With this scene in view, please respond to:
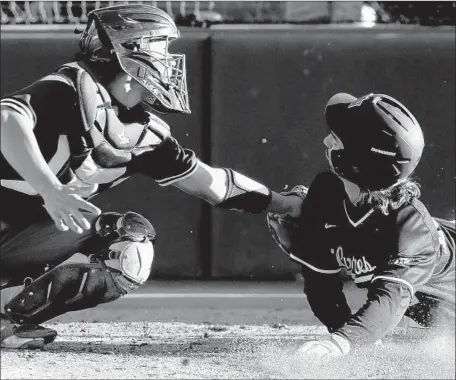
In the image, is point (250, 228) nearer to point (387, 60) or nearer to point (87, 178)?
point (387, 60)

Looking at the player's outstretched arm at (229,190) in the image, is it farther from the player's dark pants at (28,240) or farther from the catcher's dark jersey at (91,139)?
the player's dark pants at (28,240)

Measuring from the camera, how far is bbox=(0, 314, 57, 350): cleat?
330cm

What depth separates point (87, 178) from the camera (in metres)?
3.21

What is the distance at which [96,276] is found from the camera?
3326mm

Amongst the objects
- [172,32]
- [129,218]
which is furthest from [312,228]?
[172,32]

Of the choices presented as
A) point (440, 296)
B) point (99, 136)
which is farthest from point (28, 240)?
point (440, 296)

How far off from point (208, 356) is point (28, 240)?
0.76 meters

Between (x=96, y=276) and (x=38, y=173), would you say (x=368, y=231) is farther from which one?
(x=38, y=173)

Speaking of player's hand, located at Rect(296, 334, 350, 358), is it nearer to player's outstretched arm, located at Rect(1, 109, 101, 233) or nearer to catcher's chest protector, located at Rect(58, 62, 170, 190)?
player's outstretched arm, located at Rect(1, 109, 101, 233)

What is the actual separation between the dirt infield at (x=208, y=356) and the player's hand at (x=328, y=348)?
49 mm

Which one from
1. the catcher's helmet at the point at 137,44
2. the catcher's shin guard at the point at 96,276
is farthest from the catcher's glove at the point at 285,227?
the catcher's helmet at the point at 137,44

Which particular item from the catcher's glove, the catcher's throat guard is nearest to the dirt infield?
the catcher's glove

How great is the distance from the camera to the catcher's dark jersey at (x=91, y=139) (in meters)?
2.93

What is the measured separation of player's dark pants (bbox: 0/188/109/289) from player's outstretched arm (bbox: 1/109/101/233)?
457 mm
